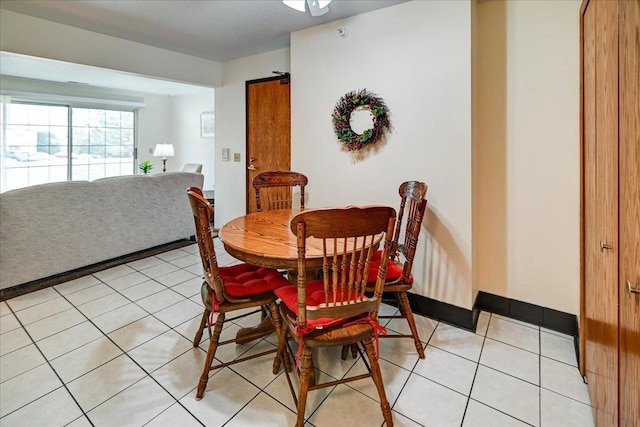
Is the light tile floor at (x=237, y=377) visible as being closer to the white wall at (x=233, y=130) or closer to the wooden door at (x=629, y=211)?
the wooden door at (x=629, y=211)

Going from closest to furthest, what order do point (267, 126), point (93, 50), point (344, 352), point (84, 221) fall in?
point (344, 352) → point (84, 221) → point (93, 50) → point (267, 126)

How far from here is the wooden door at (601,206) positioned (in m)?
1.13

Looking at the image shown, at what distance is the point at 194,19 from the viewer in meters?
2.99

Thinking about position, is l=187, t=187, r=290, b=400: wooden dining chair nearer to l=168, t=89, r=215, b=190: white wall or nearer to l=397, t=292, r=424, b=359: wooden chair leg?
l=397, t=292, r=424, b=359: wooden chair leg

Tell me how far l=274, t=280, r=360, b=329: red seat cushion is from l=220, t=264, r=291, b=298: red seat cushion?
119 mm

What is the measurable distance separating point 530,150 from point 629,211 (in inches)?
59.8

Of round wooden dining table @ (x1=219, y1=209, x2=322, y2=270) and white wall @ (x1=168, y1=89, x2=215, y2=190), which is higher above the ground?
white wall @ (x1=168, y1=89, x2=215, y2=190)

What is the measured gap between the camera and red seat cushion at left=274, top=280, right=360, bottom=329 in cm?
142

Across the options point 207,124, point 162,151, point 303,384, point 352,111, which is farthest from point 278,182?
point 207,124

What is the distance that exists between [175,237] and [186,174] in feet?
2.62

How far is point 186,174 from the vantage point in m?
4.03

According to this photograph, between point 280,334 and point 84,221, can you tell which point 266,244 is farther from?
point 84,221

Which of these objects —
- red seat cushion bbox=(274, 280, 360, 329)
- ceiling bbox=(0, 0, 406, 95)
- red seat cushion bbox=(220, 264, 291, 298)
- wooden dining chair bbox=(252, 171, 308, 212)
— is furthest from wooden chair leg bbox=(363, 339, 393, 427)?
ceiling bbox=(0, 0, 406, 95)

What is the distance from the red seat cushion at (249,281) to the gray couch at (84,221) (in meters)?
2.04
